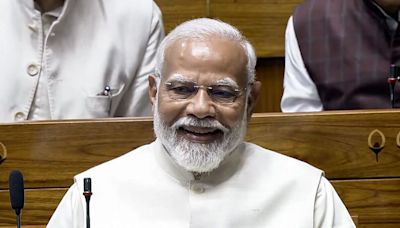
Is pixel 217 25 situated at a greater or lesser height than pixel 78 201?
greater

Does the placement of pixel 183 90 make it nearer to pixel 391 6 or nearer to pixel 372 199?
pixel 372 199

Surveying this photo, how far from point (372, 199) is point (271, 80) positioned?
1271 mm

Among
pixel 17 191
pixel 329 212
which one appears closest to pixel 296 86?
pixel 329 212

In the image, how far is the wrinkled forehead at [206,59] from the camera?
2223 millimetres

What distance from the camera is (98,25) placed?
119 inches

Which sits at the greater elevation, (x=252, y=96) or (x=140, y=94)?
(x=252, y=96)

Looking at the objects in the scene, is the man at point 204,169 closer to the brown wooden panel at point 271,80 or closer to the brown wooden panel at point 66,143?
the brown wooden panel at point 66,143

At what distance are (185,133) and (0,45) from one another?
909 mm

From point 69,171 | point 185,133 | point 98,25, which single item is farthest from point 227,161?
point 98,25

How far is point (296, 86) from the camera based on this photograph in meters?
3.21

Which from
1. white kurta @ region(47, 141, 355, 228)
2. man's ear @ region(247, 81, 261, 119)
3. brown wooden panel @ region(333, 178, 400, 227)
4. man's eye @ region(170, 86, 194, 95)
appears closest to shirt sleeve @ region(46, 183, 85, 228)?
white kurta @ region(47, 141, 355, 228)

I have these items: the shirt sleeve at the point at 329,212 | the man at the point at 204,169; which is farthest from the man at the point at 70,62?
the shirt sleeve at the point at 329,212

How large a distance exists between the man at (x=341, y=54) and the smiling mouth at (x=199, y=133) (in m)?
0.94

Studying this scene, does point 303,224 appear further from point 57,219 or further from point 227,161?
point 57,219
